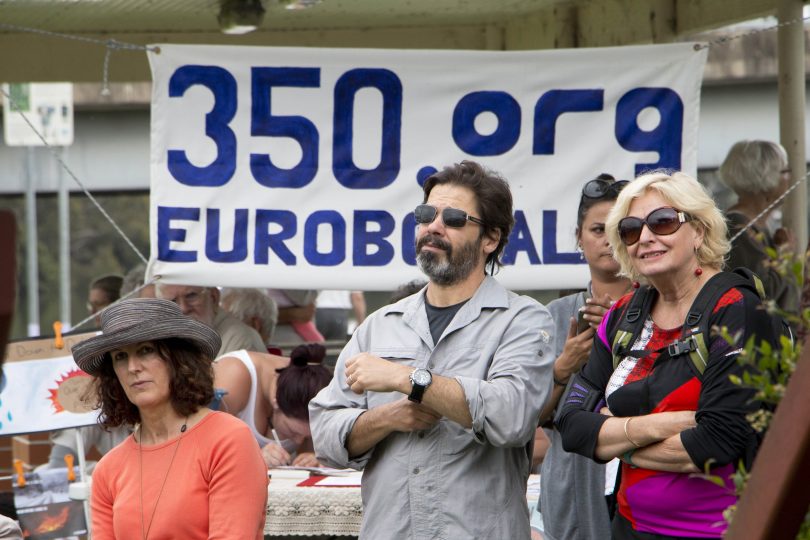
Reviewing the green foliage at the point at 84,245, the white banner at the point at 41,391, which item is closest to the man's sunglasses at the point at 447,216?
the white banner at the point at 41,391

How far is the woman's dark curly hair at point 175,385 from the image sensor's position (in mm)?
3824

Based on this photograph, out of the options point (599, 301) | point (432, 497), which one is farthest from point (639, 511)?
point (599, 301)

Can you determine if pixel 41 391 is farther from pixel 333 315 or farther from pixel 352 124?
pixel 333 315

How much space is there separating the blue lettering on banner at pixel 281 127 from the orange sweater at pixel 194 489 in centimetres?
192

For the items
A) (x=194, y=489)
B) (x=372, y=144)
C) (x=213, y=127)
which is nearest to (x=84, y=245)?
(x=213, y=127)

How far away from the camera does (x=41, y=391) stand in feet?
19.4

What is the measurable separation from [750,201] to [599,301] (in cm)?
328

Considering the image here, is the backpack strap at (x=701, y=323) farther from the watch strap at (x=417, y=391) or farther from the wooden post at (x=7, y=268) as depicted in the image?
the wooden post at (x=7, y=268)

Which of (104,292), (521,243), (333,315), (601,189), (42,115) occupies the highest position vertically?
(42,115)

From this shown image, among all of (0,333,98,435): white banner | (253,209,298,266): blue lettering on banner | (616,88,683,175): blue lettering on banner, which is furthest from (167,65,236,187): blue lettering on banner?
(616,88,683,175): blue lettering on banner

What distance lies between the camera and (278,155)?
5.55 meters

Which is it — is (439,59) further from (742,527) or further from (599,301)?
(742,527)

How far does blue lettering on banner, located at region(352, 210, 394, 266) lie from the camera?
18.2 ft

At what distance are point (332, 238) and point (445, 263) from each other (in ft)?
6.41
